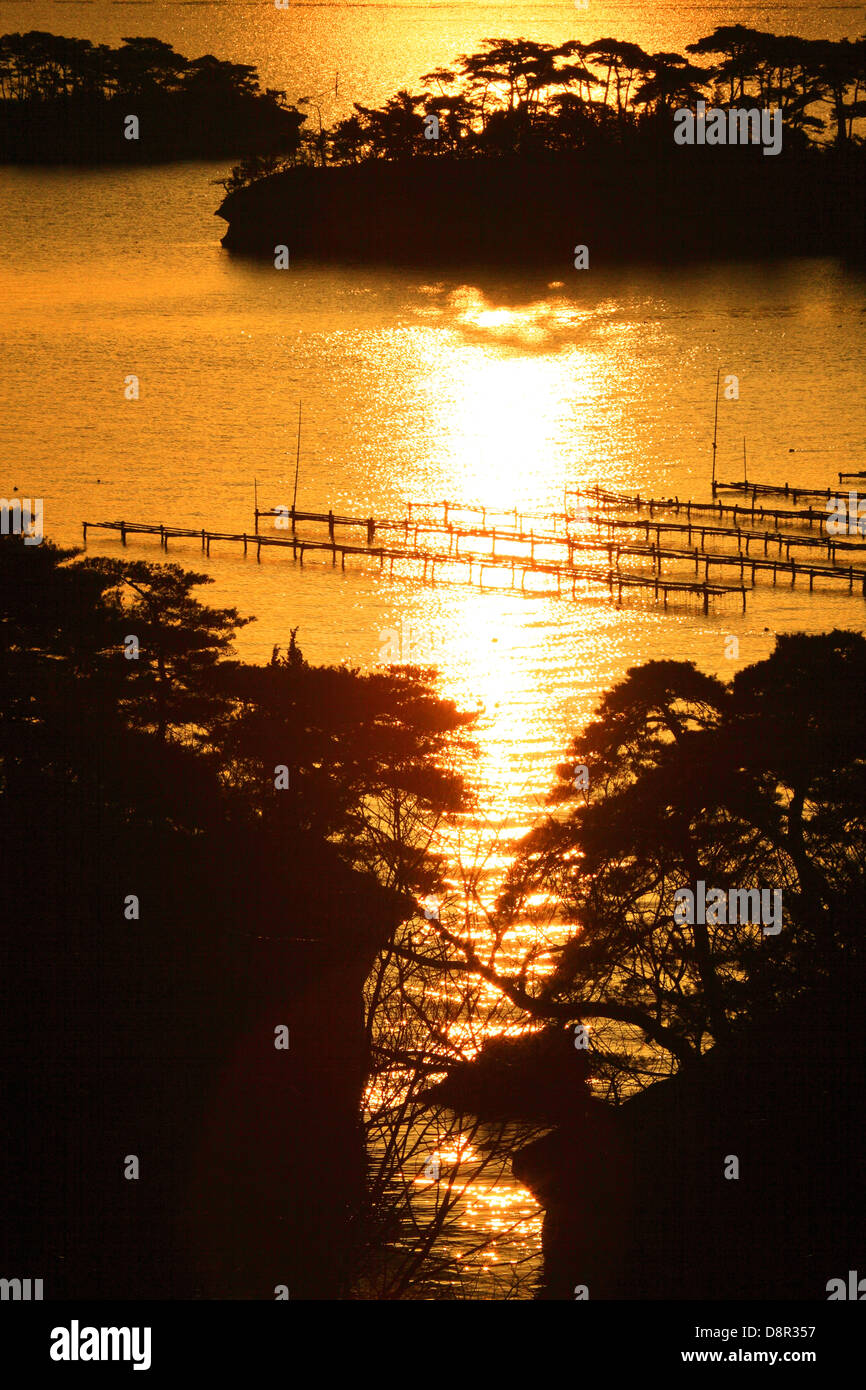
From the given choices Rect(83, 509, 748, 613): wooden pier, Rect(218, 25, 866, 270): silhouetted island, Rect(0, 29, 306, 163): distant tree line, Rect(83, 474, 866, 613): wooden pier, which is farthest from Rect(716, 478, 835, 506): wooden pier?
Rect(0, 29, 306, 163): distant tree line

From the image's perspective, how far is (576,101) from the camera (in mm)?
96125

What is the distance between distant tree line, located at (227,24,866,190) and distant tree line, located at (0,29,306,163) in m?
16.3

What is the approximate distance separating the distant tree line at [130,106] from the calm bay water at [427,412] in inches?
496

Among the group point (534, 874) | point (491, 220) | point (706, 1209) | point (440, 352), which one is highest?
point (491, 220)

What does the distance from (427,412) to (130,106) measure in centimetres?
6161

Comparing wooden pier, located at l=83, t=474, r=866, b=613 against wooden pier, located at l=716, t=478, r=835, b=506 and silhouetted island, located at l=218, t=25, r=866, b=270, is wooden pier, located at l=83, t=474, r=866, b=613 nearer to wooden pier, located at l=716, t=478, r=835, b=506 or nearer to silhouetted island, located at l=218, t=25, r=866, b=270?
wooden pier, located at l=716, t=478, r=835, b=506

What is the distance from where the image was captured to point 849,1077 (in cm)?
1294

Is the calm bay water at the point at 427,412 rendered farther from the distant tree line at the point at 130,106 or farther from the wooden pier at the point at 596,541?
the distant tree line at the point at 130,106

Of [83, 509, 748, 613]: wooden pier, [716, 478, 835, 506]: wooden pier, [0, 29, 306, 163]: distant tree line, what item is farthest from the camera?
[0, 29, 306, 163]: distant tree line

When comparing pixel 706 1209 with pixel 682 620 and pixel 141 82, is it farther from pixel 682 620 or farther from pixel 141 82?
pixel 141 82

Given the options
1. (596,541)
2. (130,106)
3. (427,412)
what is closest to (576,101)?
(130,106)

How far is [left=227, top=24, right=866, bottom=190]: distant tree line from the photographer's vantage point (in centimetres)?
8594

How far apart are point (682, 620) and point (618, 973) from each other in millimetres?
21625

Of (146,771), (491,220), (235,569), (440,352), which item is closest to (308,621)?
(235,569)
